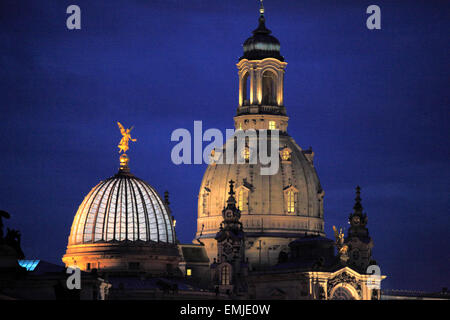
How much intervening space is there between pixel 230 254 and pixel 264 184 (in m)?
13.0

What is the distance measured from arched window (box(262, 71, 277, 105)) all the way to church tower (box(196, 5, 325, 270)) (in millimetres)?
133

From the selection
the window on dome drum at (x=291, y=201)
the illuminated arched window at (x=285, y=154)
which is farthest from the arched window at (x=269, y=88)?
the window on dome drum at (x=291, y=201)

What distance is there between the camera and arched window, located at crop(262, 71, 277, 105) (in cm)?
19012

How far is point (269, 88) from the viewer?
7584 inches

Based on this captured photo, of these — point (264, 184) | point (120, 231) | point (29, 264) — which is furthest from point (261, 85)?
point (29, 264)

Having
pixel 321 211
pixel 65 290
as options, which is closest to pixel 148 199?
pixel 321 211

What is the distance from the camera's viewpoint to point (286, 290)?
16862 centimetres

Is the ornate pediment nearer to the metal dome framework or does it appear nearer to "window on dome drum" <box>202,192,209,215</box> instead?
the metal dome framework

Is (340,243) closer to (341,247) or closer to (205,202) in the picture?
(341,247)

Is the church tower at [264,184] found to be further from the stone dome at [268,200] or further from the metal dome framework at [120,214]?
the metal dome framework at [120,214]

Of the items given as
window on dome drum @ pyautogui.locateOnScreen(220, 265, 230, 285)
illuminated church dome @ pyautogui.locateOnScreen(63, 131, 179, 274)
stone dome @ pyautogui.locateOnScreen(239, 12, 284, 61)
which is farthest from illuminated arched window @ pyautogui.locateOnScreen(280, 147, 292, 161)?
illuminated church dome @ pyautogui.locateOnScreen(63, 131, 179, 274)
